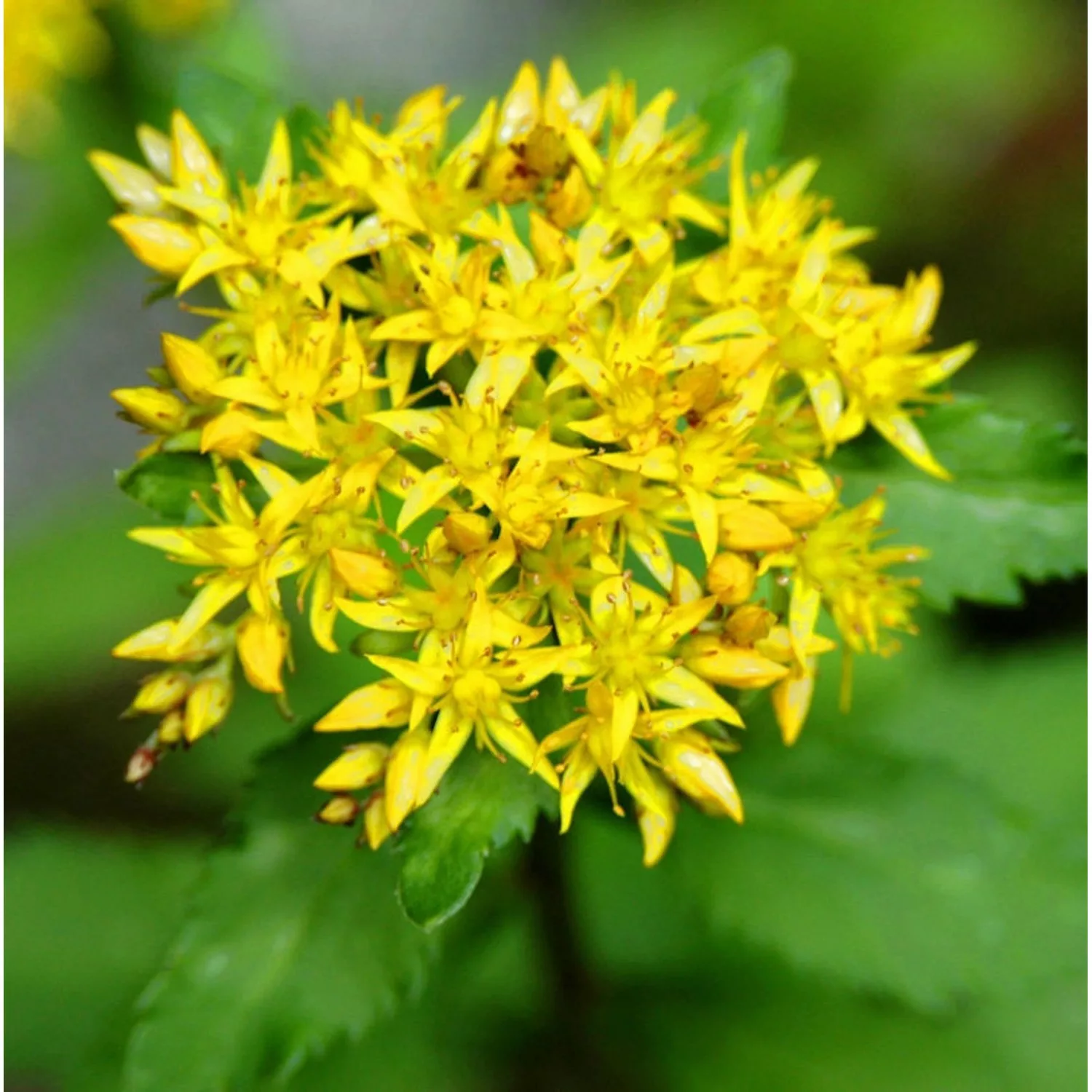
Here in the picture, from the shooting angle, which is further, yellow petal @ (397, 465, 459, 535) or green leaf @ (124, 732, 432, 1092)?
green leaf @ (124, 732, 432, 1092)

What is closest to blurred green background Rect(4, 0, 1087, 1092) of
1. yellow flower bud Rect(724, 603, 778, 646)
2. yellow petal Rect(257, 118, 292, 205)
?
yellow petal Rect(257, 118, 292, 205)

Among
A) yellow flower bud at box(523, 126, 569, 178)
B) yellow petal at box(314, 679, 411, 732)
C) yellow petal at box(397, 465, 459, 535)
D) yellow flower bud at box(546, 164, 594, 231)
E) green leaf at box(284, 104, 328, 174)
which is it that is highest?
green leaf at box(284, 104, 328, 174)

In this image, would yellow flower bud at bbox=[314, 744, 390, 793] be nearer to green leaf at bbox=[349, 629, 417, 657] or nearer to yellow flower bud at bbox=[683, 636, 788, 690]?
green leaf at bbox=[349, 629, 417, 657]

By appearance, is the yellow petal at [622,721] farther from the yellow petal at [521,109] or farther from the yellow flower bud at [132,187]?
Answer: the yellow flower bud at [132,187]

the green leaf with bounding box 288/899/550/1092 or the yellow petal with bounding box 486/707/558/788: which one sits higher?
the yellow petal with bounding box 486/707/558/788

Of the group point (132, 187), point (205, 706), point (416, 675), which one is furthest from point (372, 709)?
point (132, 187)

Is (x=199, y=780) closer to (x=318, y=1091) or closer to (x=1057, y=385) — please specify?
(x=318, y=1091)

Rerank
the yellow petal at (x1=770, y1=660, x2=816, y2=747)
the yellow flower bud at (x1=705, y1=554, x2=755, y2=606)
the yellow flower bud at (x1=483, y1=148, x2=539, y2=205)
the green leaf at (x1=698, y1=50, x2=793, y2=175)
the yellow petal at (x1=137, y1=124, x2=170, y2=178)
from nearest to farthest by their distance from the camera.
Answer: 1. the yellow flower bud at (x1=705, y1=554, x2=755, y2=606)
2. the yellow petal at (x1=770, y1=660, x2=816, y2=747)
3. the yellow flower bud at (x1=483, y1=148, x2=539, y2=205)
4. the yellow petal at (x1=137, y1=124, x2=170, y2=178)
5. the green leaf at (x1=698, y1=50, x2=793, y2=175)

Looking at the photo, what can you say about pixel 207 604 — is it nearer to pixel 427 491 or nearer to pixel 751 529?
pixel 427 491
